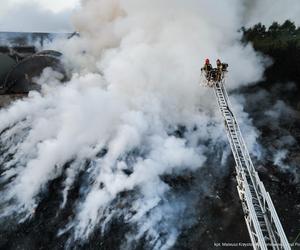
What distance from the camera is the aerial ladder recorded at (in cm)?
1107

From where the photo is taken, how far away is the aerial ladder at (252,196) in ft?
36.3

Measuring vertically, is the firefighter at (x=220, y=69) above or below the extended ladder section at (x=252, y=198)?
above

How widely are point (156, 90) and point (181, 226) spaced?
10.9m

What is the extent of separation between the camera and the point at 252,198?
42.7 feet

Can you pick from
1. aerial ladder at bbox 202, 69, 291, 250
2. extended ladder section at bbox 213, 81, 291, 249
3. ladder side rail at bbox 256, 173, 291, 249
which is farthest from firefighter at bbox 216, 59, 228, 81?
ladder side rail at bbox 256, 173, 291, 249

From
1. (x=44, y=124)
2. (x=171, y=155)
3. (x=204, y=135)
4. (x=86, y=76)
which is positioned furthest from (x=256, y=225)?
(x=86, y=76)

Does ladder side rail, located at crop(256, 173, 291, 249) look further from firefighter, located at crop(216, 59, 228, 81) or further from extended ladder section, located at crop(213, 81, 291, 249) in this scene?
firefighter, located at crop(216, 59, 228, 81)

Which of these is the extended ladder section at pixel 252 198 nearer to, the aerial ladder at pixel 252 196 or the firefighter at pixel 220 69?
the aerial ladder at pixel 252 196

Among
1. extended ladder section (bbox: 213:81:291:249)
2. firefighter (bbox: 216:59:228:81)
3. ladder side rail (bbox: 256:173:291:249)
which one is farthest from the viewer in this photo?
firefighter (bbox: 216:59:228:81)

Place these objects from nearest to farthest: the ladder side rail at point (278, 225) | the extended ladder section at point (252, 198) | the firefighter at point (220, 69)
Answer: the ladder side rail at point (278, 225) < the extended ladder section at point (252, 198) < the firefighter at point (220, 69)

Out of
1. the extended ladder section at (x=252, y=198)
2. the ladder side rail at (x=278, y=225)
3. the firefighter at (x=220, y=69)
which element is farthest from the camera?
the firefighter at (x=220, y=69)

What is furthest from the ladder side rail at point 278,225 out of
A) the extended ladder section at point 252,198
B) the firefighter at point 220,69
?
the firefighter at point 220,69

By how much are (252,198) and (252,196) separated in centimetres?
23

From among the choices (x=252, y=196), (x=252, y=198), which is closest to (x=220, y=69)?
(x=252, y=196)
